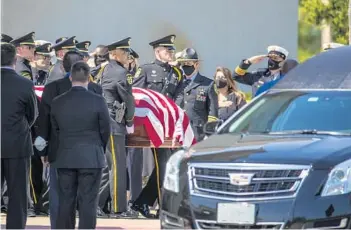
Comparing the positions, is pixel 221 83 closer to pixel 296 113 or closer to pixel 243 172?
pixel 296 113

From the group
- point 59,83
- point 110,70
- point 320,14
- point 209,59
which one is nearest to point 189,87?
point 110,70

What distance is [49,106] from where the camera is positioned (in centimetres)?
1278

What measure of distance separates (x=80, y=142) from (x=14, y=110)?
2.56 feet

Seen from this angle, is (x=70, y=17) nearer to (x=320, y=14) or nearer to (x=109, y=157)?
(x=109, y=157)

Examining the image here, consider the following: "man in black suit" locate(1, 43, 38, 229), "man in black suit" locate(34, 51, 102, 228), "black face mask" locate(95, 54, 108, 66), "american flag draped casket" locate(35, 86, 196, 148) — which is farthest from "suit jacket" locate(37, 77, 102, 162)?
"black face mask" locate(95, 54, 108, 66)

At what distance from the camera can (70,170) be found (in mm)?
12266

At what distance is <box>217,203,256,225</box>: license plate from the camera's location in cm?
1041

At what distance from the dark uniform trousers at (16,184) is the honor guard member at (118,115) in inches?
102

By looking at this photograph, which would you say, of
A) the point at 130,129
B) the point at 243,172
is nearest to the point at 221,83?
the point at 130,129

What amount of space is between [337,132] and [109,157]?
14.0 ft

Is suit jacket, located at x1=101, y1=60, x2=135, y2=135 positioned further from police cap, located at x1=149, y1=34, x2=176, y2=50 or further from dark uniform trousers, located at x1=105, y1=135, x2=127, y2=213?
police cap, located at x1=149, y1=34, x2=176, y2=50

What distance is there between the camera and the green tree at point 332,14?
2952 centimetres

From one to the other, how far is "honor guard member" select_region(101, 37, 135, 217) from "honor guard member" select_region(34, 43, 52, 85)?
169cm

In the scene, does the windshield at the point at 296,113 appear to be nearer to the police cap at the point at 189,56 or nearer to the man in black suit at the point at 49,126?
the man in black suit at the point at 49,126
